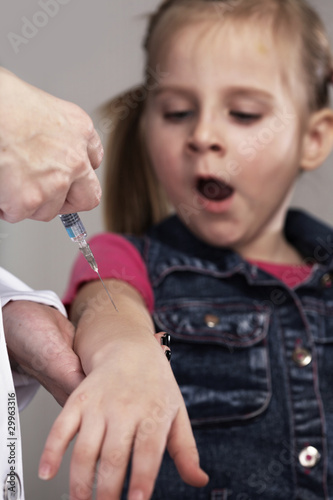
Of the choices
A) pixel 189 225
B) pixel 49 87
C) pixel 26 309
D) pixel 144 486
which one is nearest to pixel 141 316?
pixel 26 309

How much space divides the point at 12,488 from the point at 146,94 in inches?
33.6

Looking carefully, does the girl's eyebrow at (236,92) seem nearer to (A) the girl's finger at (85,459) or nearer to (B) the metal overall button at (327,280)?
(B) the metal overall button at (327,280)

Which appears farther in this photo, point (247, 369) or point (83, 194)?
point (247, 369)

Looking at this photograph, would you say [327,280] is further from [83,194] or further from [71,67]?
[71,67]

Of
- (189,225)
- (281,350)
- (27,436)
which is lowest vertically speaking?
(27,436)

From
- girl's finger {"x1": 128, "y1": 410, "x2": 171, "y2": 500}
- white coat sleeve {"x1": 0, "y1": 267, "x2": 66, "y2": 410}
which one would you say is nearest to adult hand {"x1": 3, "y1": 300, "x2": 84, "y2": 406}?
white coat sleeve {"x1": 0, "y1": 267, "x2": 66, "y2": 410}

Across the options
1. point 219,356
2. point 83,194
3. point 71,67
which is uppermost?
point 83,194

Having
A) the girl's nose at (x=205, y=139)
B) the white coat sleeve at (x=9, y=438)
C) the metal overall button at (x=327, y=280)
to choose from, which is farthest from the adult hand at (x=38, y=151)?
the metal overall button at (x=327, y=280)

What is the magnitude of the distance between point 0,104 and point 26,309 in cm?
26

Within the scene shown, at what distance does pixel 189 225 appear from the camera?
3.56 ft

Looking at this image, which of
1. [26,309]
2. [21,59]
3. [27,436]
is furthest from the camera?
[21,59]

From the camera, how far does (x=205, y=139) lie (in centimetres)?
102

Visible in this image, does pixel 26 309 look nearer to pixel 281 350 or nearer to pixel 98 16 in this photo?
pixel 281 350

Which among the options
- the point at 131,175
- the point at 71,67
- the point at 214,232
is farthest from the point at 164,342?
the point at 71,67
